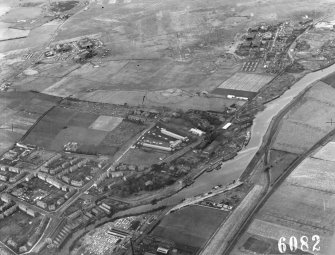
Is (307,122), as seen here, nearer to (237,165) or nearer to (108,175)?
(237,165)

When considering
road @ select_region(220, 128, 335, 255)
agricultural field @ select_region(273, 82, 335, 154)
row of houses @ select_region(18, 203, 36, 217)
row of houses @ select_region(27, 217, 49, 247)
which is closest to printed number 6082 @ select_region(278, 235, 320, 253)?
road @ select_region(220, 128, 335, 255)

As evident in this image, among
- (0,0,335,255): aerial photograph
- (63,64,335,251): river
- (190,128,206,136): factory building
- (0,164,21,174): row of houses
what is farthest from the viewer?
(190,128,206,136): factory building

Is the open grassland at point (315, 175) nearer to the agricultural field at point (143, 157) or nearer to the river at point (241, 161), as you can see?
the river at point (241, 161)

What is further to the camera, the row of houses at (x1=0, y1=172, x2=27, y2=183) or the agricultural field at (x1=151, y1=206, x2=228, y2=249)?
the row of houses at (x1=0, y1=172, x2=27, y2=183)

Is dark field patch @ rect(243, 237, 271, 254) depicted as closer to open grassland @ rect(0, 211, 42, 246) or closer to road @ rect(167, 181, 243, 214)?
road @ rect(167, 181, 243, 214)

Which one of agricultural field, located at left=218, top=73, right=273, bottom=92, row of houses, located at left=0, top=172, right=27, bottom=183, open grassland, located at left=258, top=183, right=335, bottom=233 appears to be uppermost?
agricultural field, located at left=218, top=73, right=273, bottom=92

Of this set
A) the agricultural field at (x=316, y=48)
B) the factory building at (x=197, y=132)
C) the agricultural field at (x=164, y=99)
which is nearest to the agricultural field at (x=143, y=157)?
the factory building at (x=197, y=132)

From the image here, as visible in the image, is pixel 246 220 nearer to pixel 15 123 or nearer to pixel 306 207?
pixel 306 207

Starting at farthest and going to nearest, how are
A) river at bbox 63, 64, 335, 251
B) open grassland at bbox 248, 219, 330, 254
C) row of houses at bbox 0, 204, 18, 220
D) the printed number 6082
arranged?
row of houses at bbox 0, 204, 18, 220
river at bbox 63, 64, 335, 251
open grassland at bbox 248, 219, 330, 254
the printed number 6082
